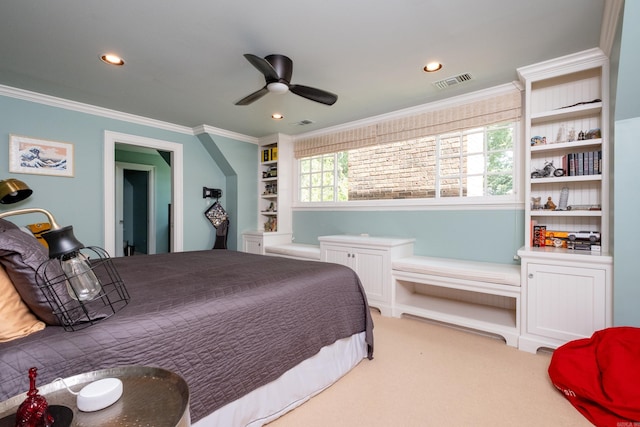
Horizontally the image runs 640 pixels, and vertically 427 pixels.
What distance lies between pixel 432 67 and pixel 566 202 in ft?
5.59

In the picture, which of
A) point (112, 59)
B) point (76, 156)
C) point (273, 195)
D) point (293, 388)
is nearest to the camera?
point (293, 388)

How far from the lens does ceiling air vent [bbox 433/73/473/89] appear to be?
280cm

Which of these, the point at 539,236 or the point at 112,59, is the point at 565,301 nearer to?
the point at 539,236

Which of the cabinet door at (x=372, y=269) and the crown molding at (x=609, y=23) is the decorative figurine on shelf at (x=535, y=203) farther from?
the cabinet door at (x=372, y=269)

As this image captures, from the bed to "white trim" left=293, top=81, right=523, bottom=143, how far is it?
2.37m

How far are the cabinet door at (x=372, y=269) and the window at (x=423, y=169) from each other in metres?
0.93

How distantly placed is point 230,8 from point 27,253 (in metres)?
1.74

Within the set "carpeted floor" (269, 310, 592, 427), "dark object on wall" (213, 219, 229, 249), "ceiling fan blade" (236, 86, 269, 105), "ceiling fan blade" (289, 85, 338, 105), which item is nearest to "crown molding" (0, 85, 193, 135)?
"dark object on wall" (213, 219, 229, 249)

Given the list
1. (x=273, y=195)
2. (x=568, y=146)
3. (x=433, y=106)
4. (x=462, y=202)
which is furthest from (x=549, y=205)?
(x=273, y=195)

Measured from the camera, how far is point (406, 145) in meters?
3.83

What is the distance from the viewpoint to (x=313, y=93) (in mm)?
2500

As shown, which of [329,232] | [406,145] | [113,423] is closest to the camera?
[113,423]

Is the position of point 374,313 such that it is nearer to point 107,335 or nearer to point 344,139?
point 344,139

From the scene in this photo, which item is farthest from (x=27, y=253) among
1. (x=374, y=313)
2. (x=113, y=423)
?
(x=374, y=313)
